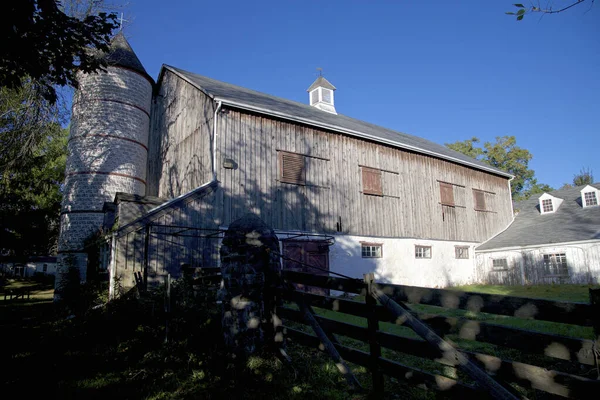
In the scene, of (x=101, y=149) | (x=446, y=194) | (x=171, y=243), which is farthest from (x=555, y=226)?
(x=101, y=149)

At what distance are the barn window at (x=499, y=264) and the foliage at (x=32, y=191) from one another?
21.7 meters

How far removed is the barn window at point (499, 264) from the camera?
20.0 metres

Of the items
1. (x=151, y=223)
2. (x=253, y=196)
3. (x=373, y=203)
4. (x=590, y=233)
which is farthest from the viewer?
(x=590, y=233)

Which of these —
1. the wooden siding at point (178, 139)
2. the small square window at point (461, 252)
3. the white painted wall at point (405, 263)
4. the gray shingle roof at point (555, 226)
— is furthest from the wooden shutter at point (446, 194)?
the wooden siding at point (178, 139)

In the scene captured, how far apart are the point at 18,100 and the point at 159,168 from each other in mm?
5778

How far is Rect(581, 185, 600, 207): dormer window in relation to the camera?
69.7 ft

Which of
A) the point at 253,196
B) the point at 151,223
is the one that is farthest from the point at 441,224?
the point at 151,223

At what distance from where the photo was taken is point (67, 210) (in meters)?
15.4

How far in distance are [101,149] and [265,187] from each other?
7.81 m

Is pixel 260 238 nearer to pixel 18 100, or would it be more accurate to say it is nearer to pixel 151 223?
pixel 151 223

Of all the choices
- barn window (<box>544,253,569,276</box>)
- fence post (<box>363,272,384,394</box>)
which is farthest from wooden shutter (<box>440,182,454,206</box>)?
fence post (<box>363,272,384,394</box>)

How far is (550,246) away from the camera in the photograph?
18.9 metres

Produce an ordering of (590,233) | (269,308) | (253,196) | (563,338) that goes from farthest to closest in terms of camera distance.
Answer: (590,233), (253,196), (269,308), (563,338)

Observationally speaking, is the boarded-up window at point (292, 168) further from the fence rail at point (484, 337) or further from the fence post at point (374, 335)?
the fence post at point (374, 335)
